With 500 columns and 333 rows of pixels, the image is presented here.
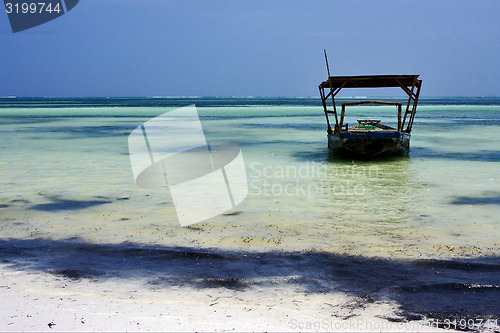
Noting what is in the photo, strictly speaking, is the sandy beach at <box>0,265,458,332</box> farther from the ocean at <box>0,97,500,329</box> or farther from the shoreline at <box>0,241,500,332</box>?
the ocean at <box>0,97,500,329</box>

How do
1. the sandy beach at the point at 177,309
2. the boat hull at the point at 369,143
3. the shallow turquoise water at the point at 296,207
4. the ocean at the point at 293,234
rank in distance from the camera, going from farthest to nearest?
the boat hull at the point at 369,143
the shallow turquoise water at the point at 296,207
the ocean at the point at 293,234
the sandy beach at the point at 177,309

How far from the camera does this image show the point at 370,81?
16.3 metres

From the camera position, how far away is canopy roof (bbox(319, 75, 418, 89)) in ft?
52.0

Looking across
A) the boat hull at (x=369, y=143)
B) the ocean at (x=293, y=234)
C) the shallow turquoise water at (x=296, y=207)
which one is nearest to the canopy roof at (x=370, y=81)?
the boat hull at (x=369, y=143)

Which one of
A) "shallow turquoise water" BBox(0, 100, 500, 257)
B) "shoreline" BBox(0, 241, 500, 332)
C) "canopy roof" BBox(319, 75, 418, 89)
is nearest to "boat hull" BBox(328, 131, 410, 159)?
"shallow turquoise water" BBox(0, 100, 500, 257)

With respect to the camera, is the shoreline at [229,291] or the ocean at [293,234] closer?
the shoreline at [229,291]

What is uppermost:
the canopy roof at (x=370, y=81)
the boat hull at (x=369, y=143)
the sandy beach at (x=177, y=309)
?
the canopy roof at (x=370, y=81)

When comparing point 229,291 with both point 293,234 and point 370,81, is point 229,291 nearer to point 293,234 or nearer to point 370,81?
point 293,234

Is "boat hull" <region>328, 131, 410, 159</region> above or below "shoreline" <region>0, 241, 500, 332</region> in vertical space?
below

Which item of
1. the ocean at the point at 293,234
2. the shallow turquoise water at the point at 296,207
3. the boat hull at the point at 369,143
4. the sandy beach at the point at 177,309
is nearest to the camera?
the sandy beach at the point at 177,309

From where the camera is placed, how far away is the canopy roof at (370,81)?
15.8 m

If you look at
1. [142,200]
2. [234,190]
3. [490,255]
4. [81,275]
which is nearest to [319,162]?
[234,190]

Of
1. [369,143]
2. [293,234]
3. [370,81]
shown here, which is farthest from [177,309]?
[370,81]

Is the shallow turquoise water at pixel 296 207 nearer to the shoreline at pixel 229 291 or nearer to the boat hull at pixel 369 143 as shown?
the boat hull at pixel 369 143
